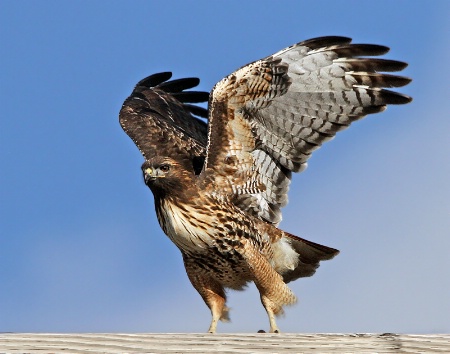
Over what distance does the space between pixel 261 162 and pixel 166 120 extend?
1.54 m

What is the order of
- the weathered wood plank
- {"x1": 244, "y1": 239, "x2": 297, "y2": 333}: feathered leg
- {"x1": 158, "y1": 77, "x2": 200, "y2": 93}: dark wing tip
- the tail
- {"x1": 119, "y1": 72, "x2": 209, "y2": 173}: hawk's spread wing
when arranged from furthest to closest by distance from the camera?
{"x1": 158, "y1": 77, "x2": 200, "y2": 93}: dark wing tip → {"x1": 119, "y1": 72, "x2": 209, "y2": 173}: hawk's spread wing → the tail → {"x1": 244, "y1": 239, "x2": 297, "y2": 333}: feathered leg → the weathered wood plank

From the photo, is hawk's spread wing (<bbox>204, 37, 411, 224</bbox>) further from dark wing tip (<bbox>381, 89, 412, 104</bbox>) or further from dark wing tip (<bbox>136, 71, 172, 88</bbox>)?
dark wing tip (<bbox>136, 71, 172, 88</bbox>)

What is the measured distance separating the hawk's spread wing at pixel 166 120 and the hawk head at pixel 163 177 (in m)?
0.37

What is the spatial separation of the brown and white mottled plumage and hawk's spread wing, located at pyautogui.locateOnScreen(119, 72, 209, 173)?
10 cm

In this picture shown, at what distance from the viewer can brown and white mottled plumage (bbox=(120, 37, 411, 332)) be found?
648 cm

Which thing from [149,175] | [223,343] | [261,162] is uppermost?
[261,162]

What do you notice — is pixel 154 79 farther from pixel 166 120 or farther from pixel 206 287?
pixel 206 287

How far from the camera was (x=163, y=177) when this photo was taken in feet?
21.3

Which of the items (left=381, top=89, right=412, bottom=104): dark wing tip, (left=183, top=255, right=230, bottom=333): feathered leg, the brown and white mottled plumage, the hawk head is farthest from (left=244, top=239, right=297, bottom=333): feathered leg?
(left=381, top=89, right=412, bottom=104): dark wing tip

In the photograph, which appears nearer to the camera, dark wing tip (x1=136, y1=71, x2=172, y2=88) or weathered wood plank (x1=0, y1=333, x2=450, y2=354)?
weathered wood plank (x1=0, y1=333, x2=450, y2=354)

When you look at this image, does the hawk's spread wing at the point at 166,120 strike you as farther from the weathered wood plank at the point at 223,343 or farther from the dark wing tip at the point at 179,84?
the weathered wood plank at the point at 223,343

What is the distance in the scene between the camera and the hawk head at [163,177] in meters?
6.46

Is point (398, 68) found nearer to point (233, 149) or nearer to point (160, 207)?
point (233, 149)

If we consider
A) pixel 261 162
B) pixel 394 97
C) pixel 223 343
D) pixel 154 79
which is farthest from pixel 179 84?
pixel 223 343
